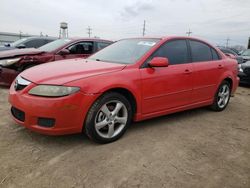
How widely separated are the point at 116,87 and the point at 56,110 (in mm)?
830

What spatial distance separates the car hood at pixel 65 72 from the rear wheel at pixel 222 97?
2.52 meters

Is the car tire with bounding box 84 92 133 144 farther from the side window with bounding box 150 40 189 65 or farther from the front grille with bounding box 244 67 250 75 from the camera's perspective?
the front grille with bounding box 244 67 250 75

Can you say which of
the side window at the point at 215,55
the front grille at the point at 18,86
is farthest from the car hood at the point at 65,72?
the side window at the point at 215,55

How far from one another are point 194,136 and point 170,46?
1510 mm

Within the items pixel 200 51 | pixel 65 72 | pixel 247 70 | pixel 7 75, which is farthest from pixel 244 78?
pixel 7 75

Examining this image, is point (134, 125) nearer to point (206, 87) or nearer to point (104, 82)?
point (104, 82)

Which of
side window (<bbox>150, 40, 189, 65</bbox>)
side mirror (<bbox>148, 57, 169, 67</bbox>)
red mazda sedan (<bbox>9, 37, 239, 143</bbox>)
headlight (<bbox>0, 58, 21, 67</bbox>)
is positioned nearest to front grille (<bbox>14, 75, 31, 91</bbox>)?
red mazda sedan (<bbox>9, 37, 239, 143</bbox>)

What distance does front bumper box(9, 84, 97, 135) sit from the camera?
2.85 meters

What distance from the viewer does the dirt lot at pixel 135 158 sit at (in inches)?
97.3

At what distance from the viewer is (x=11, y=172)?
252cm

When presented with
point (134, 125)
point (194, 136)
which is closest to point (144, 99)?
point (134, 125)

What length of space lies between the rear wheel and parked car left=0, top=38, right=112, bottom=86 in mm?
3646

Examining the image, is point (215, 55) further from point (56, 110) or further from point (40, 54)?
point (40, 54)

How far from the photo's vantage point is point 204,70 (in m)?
4.55
